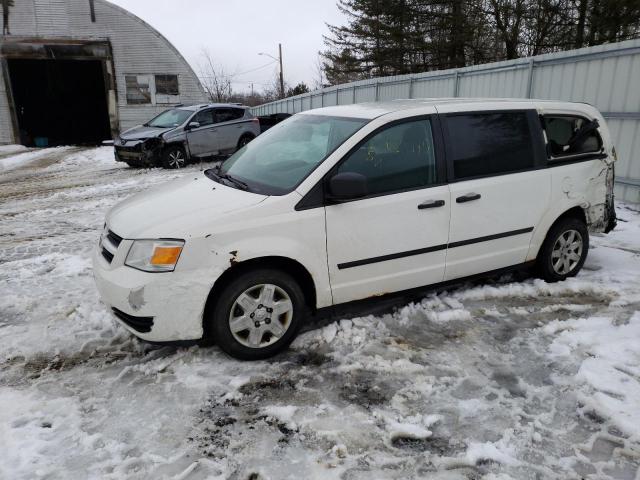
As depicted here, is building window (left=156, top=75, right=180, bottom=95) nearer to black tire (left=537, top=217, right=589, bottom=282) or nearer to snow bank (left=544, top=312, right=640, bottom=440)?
black tire (left=537, top=217, right=589, bottom=282)

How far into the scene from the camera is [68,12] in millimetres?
21031

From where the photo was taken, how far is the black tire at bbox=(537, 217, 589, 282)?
4.62 m

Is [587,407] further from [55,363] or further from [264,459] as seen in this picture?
[55,363]

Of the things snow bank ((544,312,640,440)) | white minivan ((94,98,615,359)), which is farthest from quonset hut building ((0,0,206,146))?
snow bank ((544,312,640,440))

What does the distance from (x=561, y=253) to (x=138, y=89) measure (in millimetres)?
21937

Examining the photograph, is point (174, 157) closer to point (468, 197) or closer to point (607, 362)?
point (468, 197)

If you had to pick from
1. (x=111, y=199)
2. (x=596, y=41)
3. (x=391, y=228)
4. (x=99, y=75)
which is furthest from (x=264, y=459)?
(x=99, y=75)

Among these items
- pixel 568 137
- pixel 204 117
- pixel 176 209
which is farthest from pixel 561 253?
pixel 204 117

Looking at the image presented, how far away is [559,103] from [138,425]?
453cm

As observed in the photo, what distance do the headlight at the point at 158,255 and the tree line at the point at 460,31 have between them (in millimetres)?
19365

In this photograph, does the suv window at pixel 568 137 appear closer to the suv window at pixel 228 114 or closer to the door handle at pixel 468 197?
the door handle at pixel 468 197

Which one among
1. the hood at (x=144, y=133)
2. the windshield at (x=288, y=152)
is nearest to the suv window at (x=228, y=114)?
the hood at (x=144, y=133)

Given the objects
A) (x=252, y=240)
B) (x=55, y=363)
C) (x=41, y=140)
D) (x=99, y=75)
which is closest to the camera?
(x=252, y=240)

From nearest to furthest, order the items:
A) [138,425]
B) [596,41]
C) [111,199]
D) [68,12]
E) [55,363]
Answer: [138,425], [55,363], [111,199], [596,41], [68,12]
